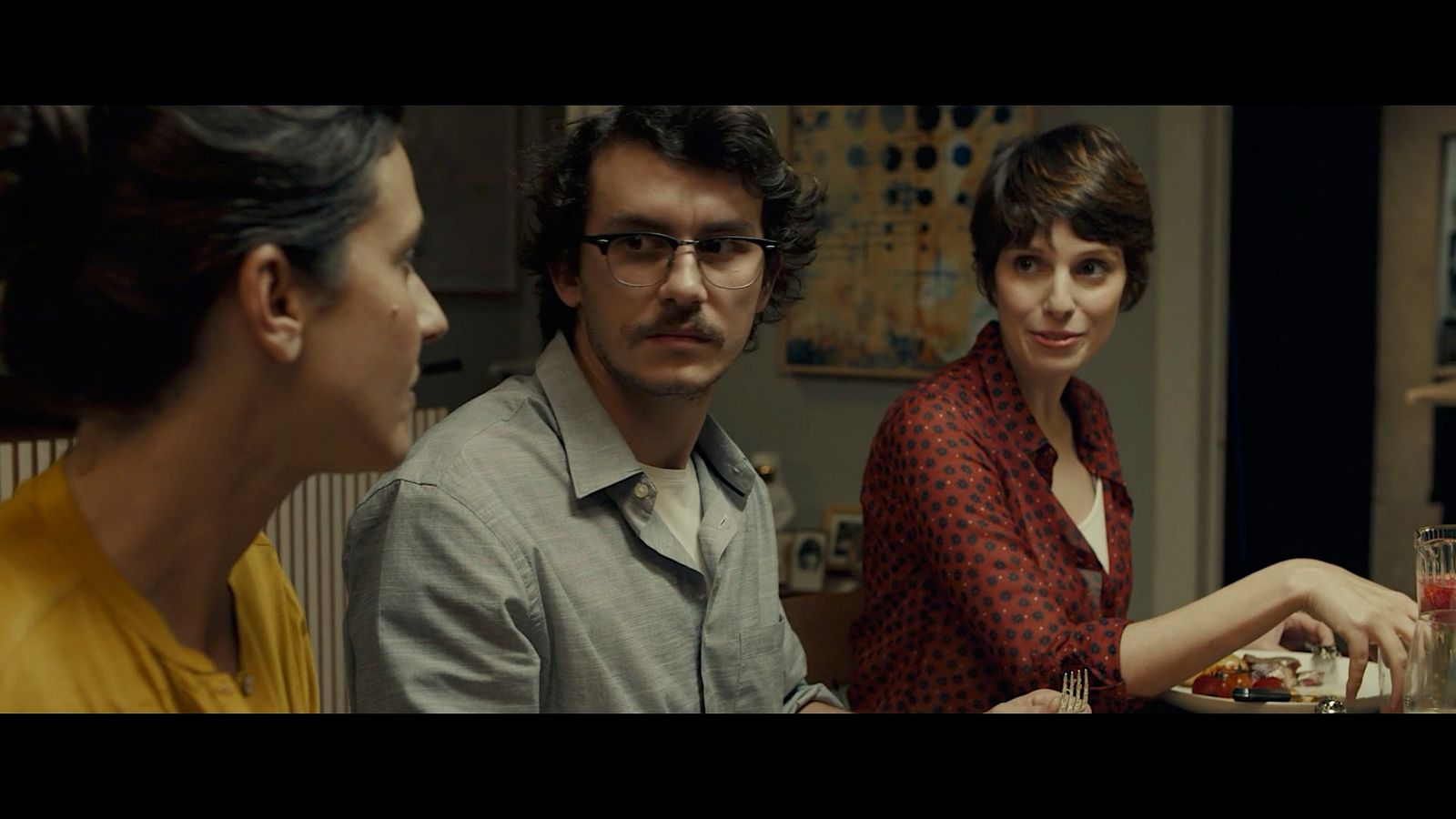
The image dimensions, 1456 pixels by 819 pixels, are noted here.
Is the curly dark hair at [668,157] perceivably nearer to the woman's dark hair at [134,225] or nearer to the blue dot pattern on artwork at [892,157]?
the woman's dark hair at [134,225]

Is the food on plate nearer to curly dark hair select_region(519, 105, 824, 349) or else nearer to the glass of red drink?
the glass of red drink

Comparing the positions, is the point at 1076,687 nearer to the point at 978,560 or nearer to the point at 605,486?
the point at 978,560

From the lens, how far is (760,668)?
1538 mm

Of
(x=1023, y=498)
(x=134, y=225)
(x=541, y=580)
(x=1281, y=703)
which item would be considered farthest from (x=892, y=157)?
(x=134, y=225)

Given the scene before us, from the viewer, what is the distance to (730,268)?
1.38 m

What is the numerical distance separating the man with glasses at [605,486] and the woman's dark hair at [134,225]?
478 mm

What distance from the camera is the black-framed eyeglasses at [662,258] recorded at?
4.49ft

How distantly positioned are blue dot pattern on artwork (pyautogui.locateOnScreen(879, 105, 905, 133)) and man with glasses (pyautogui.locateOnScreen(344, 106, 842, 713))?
1.64 meters

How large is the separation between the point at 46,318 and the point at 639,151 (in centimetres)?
72

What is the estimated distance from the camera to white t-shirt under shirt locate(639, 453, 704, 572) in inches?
57.9

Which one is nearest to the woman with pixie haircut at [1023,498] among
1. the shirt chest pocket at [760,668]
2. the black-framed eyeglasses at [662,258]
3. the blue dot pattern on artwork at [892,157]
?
the shirt chest pocket at [760,668]
